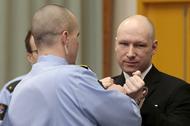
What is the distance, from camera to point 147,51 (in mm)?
2160

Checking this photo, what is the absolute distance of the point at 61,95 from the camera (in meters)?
1.64

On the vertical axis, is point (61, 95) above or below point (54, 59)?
below

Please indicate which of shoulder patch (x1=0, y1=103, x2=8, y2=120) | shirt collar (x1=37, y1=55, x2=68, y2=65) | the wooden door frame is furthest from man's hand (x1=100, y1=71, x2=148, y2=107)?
the wooden door frame

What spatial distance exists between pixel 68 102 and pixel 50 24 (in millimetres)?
321

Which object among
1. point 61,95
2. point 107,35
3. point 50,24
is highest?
point 50,24

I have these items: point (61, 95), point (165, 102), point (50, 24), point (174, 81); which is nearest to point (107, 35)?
point (174, 81)

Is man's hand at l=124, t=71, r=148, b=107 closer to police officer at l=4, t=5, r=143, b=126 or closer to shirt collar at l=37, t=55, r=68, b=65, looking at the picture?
police officer at l=4, t=5, r=143, b=126

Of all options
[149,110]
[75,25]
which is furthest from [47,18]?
[149,110]

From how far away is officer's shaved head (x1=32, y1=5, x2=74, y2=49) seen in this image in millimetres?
1744

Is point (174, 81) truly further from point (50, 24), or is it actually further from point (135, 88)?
point (50, 24)

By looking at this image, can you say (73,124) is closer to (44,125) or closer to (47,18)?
(44,125)

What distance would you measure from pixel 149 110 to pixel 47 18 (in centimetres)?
54

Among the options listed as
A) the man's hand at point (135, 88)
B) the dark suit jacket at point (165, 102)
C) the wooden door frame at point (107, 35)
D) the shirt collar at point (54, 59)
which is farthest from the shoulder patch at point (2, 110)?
the wooden door frame at point (107, 35)

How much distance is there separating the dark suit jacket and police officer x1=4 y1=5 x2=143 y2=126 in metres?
0.12
